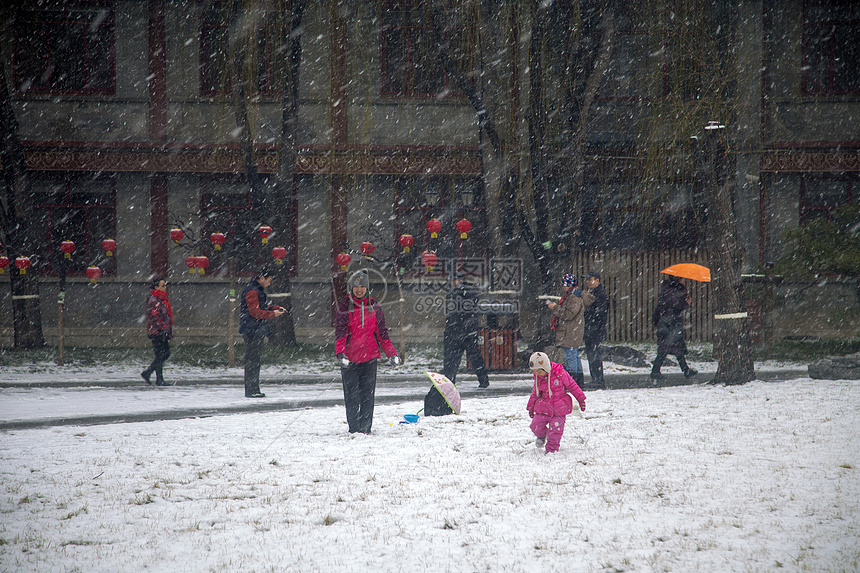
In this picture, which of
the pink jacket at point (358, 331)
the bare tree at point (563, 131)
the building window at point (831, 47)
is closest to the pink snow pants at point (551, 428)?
the pink jacket at point (358, 331)

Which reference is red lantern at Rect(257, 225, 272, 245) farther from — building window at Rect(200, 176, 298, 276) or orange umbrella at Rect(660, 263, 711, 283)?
orange umbrella at Rect(660, 263, 711, 283)

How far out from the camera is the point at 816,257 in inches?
574

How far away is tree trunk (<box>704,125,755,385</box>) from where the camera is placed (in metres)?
11.3

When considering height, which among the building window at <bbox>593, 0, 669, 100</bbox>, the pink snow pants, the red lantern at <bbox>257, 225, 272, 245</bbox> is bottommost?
the pink snow pants

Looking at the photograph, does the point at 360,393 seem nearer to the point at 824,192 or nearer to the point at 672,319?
the point at 672,319

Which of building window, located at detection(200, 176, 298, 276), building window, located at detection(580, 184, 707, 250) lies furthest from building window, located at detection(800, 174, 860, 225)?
building window, located at detection(200, 176, 298, 276)

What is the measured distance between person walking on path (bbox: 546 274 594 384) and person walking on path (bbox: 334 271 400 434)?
3.87 meters

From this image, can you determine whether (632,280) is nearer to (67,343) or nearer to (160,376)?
(160,376)

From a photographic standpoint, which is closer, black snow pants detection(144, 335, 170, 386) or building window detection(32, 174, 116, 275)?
black snow pants detection(144, 335, 170, 386)

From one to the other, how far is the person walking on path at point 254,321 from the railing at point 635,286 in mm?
9704

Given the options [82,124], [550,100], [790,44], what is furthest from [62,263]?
[790,44]

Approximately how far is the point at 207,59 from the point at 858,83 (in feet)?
57.7

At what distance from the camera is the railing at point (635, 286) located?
18.2 metres

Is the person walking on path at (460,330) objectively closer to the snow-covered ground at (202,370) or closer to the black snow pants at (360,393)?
the snow-covered ground at (202,370)
